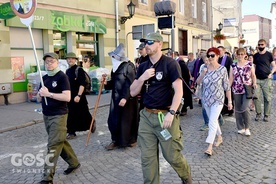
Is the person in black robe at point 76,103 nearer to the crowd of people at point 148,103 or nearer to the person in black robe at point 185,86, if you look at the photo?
the crowd of people at point 148,103

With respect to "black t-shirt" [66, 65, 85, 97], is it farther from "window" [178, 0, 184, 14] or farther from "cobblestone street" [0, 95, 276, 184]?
"window" [178, 0, 184, 14]

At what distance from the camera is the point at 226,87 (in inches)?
223

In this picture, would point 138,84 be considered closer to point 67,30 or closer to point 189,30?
point 67,30

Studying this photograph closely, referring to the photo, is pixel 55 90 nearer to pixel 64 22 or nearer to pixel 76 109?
pixel 76 109

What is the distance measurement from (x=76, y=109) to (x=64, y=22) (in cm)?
803

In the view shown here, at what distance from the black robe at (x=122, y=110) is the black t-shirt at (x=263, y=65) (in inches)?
148

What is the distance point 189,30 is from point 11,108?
18.2 m

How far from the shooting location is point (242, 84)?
6773 millimetres

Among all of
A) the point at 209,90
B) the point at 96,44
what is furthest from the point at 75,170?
the point at 96,44

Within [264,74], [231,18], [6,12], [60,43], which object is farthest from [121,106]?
[231,18]

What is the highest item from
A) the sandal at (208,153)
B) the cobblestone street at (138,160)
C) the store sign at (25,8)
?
the store sign at (25,8)

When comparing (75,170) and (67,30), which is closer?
(75,170)

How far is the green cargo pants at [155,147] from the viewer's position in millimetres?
3564

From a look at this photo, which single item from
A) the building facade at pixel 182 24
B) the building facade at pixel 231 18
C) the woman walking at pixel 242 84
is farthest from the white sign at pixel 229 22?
the woman walking at pixel 242 84
